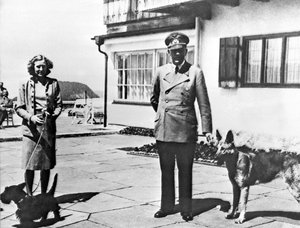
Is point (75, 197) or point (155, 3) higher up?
point (155, 3)

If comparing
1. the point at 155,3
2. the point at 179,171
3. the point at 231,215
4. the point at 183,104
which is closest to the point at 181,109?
the point at 183,104

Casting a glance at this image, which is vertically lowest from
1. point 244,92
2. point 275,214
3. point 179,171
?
point 275,214

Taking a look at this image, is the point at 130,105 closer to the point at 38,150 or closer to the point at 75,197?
the point at 75,197

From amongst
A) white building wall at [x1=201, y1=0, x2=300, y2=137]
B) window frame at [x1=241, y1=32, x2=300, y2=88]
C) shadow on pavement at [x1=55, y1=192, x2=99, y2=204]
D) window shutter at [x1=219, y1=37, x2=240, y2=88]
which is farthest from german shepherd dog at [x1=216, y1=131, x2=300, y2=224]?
window shutter at [x1=219, y1=37, x2=240, y2=88]

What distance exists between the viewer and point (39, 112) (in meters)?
3.24

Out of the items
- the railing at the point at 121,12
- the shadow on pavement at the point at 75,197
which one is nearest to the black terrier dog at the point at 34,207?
the shadow on pavement at the point at 75,197

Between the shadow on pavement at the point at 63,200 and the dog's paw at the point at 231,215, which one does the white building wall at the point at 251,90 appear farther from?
the shadow on pavement at the point at 63,200

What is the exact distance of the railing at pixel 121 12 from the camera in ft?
30.2

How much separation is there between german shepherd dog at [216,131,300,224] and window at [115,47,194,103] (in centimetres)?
348

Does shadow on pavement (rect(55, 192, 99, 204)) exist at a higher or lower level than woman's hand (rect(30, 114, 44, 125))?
lower

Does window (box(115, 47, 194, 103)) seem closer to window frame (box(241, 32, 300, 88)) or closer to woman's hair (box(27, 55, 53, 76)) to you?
window frame (box(241, 32, 300, 88))

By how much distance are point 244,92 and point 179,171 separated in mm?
3390

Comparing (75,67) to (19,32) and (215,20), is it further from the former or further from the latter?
(215,20)

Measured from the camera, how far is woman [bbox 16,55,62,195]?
127 inches
